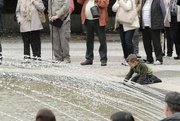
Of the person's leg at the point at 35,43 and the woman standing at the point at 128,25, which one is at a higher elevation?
the woman standing at the point at 128,25

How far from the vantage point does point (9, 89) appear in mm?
10750

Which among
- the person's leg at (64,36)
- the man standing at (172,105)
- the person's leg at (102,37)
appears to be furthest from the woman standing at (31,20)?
the man standing at (172,105)

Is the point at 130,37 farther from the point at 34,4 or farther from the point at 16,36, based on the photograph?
the point at 16,36

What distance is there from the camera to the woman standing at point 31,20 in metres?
13.8

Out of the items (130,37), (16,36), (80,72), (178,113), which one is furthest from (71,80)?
(16,36)

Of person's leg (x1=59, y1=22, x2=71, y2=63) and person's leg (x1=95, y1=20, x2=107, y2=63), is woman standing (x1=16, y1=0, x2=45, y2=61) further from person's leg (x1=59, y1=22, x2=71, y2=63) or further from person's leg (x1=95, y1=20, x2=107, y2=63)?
person's leg (x1=95, y1=20, x2=107, y2=63)

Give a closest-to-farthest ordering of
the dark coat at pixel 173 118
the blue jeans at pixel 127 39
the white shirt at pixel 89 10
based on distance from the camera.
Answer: the dark coat at pixel 173 118, the white shirt at pixel 89 10, the blue jeans at pixel 127 39

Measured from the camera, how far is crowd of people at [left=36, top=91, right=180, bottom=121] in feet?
16.6

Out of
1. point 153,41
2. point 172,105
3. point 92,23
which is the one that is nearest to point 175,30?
point 153,41

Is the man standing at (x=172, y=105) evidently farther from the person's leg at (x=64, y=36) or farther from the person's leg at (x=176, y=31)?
the person's leg at (x=176, y=31)

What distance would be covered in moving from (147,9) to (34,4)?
2.37 m

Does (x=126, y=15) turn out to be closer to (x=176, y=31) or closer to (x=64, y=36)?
(x=64, y=36)

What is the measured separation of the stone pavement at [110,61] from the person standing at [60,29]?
13.6 inches

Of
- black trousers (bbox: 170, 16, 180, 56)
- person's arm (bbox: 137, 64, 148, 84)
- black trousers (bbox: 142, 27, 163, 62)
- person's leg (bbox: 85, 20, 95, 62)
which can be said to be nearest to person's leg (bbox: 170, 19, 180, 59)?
black trousers (bbox: 170, 16, 180, 56)
